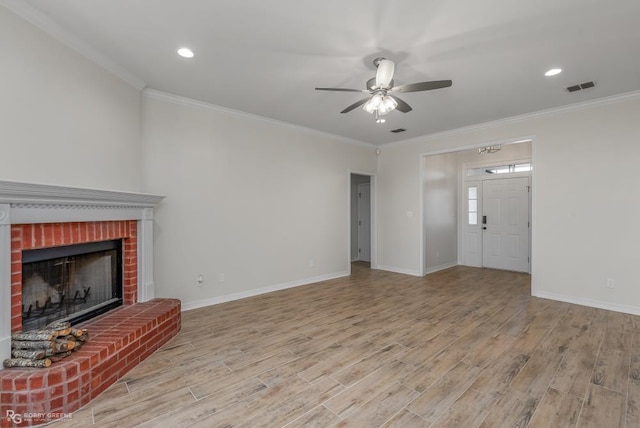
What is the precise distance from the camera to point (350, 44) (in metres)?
2.51

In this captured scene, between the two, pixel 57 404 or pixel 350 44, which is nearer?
pixel 57 404

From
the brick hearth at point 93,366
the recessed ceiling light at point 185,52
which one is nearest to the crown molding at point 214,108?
the recessed ceiling light at point 185,52

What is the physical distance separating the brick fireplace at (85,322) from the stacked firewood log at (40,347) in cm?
5

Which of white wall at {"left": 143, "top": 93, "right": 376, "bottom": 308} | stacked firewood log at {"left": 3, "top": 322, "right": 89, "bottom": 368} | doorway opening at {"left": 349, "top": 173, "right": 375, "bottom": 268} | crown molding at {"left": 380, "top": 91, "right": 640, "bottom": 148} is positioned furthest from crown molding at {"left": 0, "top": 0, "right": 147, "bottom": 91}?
doorway opening at {"left": 349, "top": 173, "right": 375, "bottom": 268}

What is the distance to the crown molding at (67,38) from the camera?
204cm

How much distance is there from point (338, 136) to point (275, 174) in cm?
167

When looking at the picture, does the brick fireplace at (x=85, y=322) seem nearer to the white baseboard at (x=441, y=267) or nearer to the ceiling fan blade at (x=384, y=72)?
the ceiling fan blade at (x=384, y=72)

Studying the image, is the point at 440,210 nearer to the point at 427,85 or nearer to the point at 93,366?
the point at 427,85

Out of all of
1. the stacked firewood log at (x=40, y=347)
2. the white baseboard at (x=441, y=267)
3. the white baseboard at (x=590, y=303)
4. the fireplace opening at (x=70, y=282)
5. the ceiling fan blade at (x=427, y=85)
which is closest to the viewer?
the stacked firewood log at (x=40, y=347)

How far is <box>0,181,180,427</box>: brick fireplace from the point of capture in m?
1.75

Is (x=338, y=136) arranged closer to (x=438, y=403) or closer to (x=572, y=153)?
(x=572, y=153)

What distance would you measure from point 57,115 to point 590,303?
21.1 ft

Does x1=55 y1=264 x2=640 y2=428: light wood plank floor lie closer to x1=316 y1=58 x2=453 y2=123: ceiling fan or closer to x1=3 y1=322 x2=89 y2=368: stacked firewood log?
x1=3 y1=322 x2=89 y2=368: stacked firewood log

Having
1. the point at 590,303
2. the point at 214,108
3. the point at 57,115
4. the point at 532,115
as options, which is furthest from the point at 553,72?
Result: the point at 57,115
